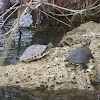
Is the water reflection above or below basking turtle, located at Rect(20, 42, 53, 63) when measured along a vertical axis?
below

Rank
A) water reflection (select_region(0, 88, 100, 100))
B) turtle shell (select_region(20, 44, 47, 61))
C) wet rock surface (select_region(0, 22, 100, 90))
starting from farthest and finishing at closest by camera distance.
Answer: turtle shell (select_region(20, 44, 47, 61))
wet rock surface (select_region(0, 22, 100, 90))
water reflection (select_region(0, 88, 100, 100))

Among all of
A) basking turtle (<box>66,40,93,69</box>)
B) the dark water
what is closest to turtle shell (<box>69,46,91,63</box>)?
basking turtle (<box>66,40,93,69</box>)

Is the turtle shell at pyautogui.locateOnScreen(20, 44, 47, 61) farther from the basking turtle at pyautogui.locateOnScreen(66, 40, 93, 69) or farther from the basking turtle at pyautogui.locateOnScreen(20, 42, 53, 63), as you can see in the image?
the basking turtle at pyautogui.locateOnScreen(66, 40, 93, 69)

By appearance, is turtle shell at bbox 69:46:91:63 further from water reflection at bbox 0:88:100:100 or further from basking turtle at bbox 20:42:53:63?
basking turtle at bbox 20:42:53:63

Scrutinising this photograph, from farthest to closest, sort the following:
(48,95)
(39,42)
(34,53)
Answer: (39,42) → (34,53) → (48,95)

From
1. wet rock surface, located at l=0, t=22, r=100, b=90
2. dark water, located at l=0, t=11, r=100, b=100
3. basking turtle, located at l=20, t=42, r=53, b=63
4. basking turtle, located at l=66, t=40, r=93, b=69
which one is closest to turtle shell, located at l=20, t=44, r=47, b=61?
basking turtle, located at l=20, t=42, r=53, b=63

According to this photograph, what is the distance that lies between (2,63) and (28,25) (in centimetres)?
274

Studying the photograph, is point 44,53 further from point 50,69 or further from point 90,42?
point 90,42

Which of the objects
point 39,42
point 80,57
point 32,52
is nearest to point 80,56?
point 80,57

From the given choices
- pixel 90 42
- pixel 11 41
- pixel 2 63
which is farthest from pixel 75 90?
pixel 11 41

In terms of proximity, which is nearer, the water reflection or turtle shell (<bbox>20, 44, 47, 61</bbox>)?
the water reflection

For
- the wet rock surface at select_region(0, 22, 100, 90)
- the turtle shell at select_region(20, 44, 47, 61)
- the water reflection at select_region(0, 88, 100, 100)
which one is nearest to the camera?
the water reflection at select_region(0, 88, 100, 100)

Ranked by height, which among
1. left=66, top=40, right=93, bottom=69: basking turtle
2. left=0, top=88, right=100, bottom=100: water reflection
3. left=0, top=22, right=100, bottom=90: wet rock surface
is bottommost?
left=0, top=88, right=100, bottom=100: water reflection

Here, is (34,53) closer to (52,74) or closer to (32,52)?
(32,52)
